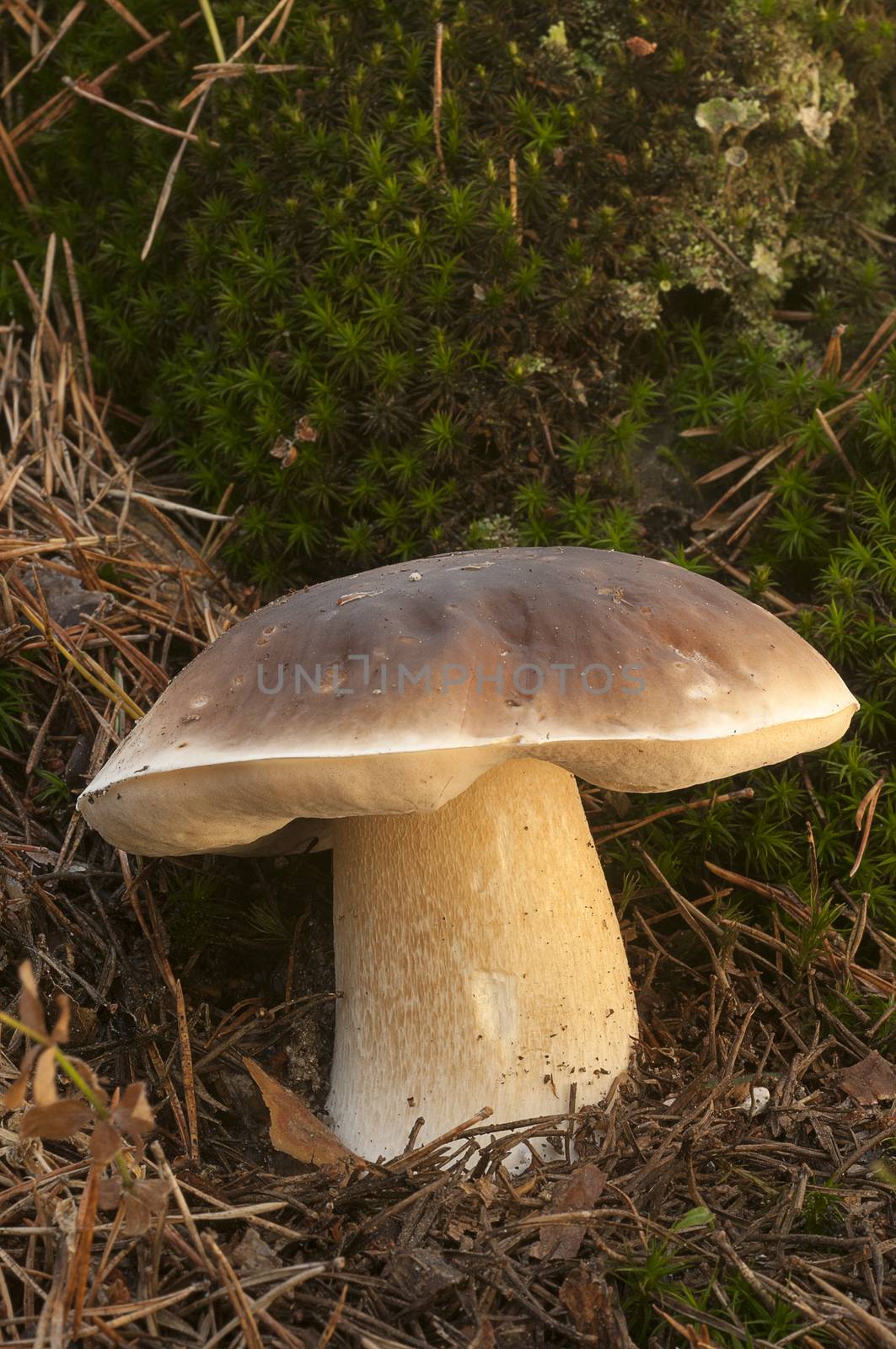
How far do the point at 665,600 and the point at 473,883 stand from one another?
68 cm

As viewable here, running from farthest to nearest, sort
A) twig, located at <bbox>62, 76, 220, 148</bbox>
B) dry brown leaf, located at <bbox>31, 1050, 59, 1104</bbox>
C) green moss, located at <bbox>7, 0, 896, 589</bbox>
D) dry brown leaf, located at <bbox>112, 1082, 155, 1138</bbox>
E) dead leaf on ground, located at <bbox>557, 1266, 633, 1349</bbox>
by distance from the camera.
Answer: twig, located at <bbox>62, 76, 220, 148</bbox> < green moss, located at <bbox>7, 0, 896, 589</bbox> < dead leaf on ground, located at <bbox>557, 1266, 633, 1349</bbox> < dry brown leaf, located at <bbox>112, 1082, 155, 1138</bbox> < dry brown leaf, located at <bbox>31, 1050, 59, 1104</bbox>

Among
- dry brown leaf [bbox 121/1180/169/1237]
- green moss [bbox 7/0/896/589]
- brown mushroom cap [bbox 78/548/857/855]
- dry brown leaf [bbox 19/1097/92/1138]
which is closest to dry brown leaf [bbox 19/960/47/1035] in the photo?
dry brown leaf [bbox 19/1097/92/1138]

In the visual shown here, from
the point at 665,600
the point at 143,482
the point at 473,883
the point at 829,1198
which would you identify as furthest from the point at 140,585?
the point at 829,1198

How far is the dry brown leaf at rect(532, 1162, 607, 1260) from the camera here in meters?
1.61

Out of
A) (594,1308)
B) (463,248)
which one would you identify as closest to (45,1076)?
(594,1308)

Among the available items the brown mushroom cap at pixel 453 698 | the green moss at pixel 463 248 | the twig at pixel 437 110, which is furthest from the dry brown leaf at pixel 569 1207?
the twig at pixel 437 110

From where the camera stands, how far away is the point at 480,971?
2.03m

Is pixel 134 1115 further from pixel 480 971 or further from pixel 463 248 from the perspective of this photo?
pixel 463 248

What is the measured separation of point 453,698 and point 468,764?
0.14 metres

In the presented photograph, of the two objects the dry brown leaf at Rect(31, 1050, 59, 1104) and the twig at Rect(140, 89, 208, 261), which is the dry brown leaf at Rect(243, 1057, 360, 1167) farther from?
the twig at Rect(140, 89, 208, 261)

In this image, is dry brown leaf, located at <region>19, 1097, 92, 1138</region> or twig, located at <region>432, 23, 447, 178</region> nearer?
dry brown leaf, located at <region>19, 1097, 92, 1138</region>

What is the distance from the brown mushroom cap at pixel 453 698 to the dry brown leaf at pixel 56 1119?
0.53m

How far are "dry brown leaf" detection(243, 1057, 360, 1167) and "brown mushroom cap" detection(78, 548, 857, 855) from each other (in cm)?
49

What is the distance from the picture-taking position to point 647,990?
2.39 m
